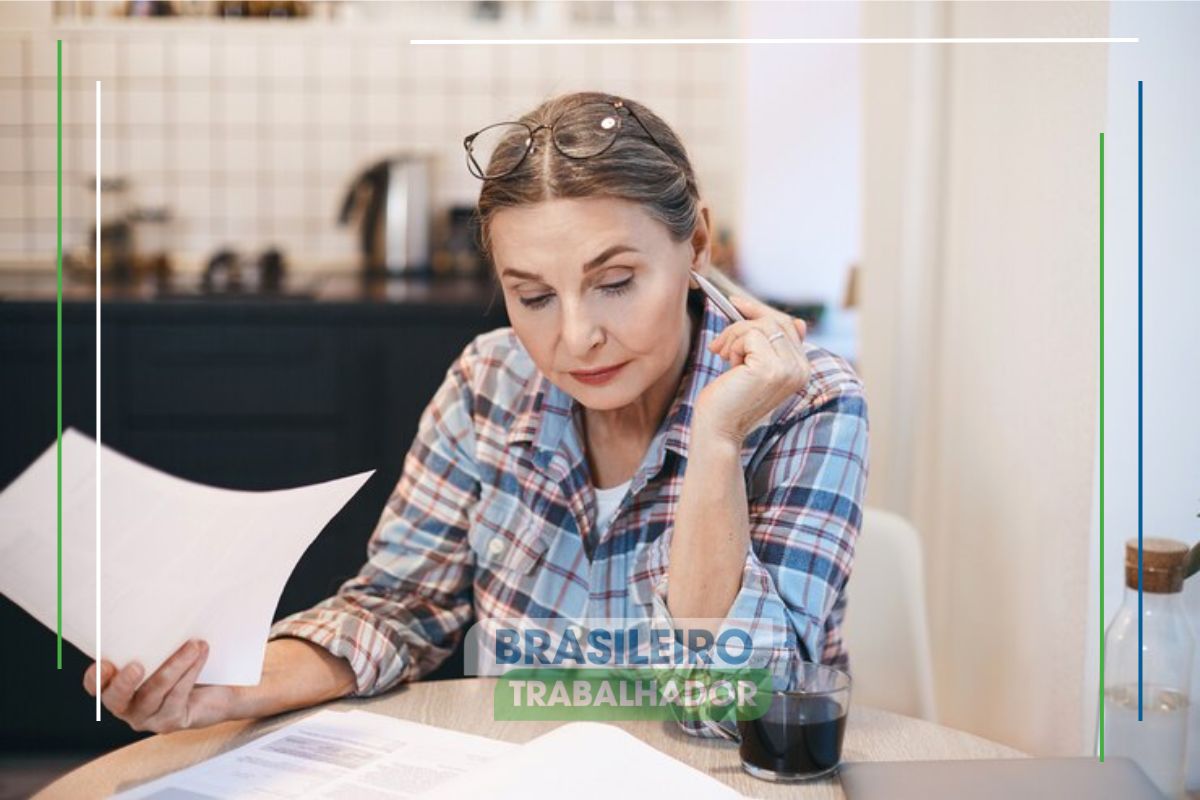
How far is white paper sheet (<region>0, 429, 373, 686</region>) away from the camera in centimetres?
79

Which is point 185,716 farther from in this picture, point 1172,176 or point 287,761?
point 1172,176

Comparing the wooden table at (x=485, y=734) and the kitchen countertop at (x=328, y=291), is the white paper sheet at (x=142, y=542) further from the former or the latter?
the kitchen countertop at (x=328, y=291)

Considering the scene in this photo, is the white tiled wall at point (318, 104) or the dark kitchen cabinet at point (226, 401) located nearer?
the dark kitchen cabinet at point (226, 401)

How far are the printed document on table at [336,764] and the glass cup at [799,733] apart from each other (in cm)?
17

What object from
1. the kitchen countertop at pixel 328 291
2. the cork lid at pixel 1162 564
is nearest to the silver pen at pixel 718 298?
the cork lid at pixel 1162 564

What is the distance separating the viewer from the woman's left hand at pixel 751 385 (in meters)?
0.98

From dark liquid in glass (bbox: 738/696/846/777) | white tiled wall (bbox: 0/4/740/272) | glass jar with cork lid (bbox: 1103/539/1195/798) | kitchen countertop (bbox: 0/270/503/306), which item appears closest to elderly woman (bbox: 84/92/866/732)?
dark liquid in glass (bbox: 738/696/846/777)

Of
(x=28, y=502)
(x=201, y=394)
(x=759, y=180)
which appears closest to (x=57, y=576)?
(x=28, y=502)

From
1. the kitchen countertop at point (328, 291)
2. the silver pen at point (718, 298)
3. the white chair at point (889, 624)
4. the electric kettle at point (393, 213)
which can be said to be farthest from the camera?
the electric kettle at point (393, 213)

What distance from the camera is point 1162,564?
0.84 meters

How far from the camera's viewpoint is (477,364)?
1.16 meters

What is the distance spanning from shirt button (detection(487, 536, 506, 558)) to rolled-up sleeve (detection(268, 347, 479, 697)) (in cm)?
2

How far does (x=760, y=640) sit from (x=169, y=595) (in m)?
0.42

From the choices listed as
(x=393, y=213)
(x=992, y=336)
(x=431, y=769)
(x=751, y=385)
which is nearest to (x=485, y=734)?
(x=431, y=769)
